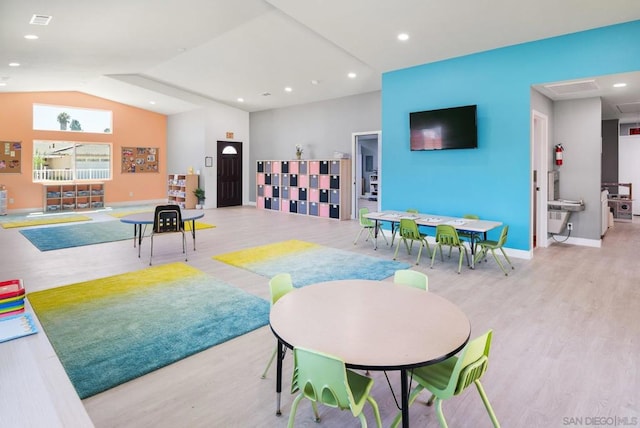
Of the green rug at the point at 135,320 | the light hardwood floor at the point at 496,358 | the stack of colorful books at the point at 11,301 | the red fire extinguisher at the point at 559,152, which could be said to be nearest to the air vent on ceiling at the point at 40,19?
the light hardwood floor at the point at 496,358

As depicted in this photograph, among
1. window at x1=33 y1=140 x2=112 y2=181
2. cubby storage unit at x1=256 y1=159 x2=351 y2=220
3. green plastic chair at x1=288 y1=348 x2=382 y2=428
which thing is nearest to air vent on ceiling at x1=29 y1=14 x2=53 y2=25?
green plastic chair at x1=288 y1=348 x2=382 y2=428

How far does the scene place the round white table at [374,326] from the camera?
1612mm

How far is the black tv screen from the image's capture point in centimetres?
622

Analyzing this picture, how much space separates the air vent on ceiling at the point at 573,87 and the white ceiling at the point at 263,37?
237 millimetres

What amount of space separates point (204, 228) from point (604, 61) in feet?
26.0

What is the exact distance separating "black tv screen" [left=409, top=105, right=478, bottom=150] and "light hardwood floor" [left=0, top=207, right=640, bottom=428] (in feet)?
7.01

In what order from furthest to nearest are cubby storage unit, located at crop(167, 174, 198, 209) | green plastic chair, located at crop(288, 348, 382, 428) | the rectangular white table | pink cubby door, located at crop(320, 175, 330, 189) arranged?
cubby storage unit, located at crop(167, 174, 198, 209) < pink cubby door, located at crop(320, 175, 330, 189) < the rectangular white table < green plastic chair, located at crop(288, 348, 382, 428)

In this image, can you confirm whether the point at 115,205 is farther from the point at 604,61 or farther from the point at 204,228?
the point at 604,61

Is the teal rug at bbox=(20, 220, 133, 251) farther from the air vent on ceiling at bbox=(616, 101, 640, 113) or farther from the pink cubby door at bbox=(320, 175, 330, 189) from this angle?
the air vent on ceiling at bbox=(616, 101, 640, 113)

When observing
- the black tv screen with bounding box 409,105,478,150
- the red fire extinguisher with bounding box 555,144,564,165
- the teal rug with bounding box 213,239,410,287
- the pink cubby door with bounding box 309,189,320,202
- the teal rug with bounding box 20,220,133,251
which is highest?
the black tv screen with bounding box 409,105,478,150

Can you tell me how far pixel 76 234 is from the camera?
7.71 meters

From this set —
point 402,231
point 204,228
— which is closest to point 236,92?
point 204,228

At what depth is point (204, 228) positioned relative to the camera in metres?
8.63

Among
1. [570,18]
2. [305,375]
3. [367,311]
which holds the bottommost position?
[305,375]
